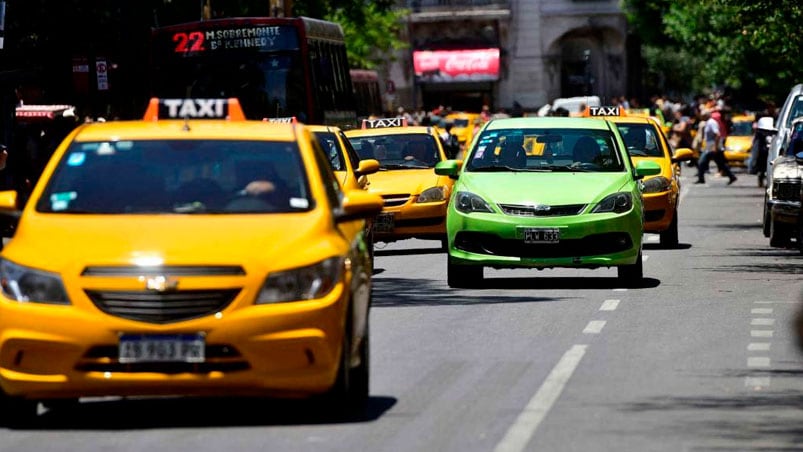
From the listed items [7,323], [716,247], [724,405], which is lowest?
[716,247]

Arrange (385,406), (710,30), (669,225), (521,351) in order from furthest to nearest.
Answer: (710,30)
(669,225)
(521,351)
(385,406)


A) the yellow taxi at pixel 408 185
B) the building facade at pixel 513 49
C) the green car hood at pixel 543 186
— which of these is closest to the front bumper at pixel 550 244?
the green car hood at pixel 543 186

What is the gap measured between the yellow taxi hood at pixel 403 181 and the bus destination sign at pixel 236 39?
747 cm

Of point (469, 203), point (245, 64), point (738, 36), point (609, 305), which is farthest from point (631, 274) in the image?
point (738, 36)

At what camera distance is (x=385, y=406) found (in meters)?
10.9

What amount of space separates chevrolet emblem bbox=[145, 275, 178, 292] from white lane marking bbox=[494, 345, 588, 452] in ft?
5.50

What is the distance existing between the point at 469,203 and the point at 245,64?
1486 centimetres

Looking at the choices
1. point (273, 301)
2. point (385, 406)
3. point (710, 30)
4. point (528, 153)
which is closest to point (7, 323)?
point (273, 301)

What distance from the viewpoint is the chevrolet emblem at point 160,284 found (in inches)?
387

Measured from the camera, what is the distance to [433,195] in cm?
2588

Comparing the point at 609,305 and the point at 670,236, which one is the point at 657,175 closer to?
the point at 670,236

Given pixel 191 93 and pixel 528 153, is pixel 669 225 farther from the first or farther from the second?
pixel 191 93

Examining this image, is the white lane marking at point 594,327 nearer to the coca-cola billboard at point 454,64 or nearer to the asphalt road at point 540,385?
the asphalt road at point 540,385

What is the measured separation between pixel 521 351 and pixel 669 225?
12.6m
